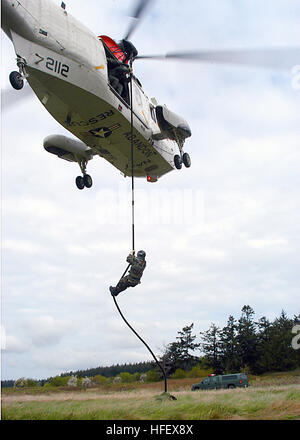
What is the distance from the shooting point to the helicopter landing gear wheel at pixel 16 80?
1148 cm

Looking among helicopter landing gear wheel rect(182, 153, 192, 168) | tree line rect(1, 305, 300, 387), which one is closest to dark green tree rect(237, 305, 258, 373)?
tree line rect(1, 305, 300, 387)

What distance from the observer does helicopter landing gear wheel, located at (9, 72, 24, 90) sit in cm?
1148

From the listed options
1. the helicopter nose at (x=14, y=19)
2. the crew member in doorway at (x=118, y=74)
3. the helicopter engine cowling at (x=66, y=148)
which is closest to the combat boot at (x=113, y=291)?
the helicopter nose at (x=14, y=19)

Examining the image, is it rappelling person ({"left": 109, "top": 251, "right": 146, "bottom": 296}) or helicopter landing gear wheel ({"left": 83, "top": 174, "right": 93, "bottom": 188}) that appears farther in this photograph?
helicopter landing gear wheel ({"left": 83, "top": 174, "right": 93, "bottom": 188})

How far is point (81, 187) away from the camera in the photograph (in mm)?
19109

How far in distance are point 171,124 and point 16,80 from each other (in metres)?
7.87

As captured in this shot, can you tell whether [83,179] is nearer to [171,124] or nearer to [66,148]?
[66,148]

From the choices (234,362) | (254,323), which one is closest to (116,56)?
(234,362)

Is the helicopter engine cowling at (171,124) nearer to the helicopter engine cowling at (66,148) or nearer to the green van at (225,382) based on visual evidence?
the helicopter engine cowling at (66,148)

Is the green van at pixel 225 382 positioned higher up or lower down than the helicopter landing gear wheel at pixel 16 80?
lower down

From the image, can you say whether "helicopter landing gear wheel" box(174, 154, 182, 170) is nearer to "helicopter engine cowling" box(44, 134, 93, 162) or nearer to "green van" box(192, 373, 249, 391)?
"helicopter engine cowling" box(44, 134, 93, 162)

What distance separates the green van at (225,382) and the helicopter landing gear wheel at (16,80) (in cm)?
2052

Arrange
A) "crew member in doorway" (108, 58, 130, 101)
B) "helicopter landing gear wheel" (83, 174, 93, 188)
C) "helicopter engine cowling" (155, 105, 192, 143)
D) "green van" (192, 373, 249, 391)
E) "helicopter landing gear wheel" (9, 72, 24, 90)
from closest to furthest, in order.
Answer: "helicopter landing gear wheel" (9, 72, 24, 90), "crew member in doorway" (108, 58, 130, 101), "helicopter engine cowling" (155, 105, 192, 143), "helicopter landing gear wheel" (83, 174, 93, 188), "green van" (192, 373, 249, 391)
